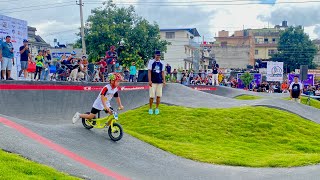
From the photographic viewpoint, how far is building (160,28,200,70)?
3017 inches

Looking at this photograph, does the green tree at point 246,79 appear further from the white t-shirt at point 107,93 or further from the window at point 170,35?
the white t-shirt at point 107,93

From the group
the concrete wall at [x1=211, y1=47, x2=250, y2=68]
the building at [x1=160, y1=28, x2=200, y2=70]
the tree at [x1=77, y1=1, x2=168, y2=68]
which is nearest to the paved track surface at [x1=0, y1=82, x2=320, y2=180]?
the tree at [x1=77, y1=1, x2=168, y2=68]

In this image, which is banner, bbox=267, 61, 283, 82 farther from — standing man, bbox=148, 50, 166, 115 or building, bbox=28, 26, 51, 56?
building, bbox=28, 26, 51, 56

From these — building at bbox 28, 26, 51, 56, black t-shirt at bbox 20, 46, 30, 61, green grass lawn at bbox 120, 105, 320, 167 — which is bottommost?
green grass lawn at bbox 120, 105, 320, 167

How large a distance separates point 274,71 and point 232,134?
29.0 metres

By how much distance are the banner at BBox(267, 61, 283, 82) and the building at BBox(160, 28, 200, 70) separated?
31.5 m

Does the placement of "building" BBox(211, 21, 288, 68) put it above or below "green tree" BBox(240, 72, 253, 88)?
above

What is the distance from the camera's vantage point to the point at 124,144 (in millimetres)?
11805

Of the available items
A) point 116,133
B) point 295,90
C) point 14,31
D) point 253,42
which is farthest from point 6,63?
point 253,42

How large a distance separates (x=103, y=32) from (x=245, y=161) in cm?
3550

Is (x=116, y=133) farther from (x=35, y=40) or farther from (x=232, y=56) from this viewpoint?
(x=232, y=56)

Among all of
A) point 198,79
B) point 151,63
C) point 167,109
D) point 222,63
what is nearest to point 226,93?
point 198,79

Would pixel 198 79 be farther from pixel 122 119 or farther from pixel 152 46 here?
pixel 122 119

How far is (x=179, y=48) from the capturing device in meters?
77.3
